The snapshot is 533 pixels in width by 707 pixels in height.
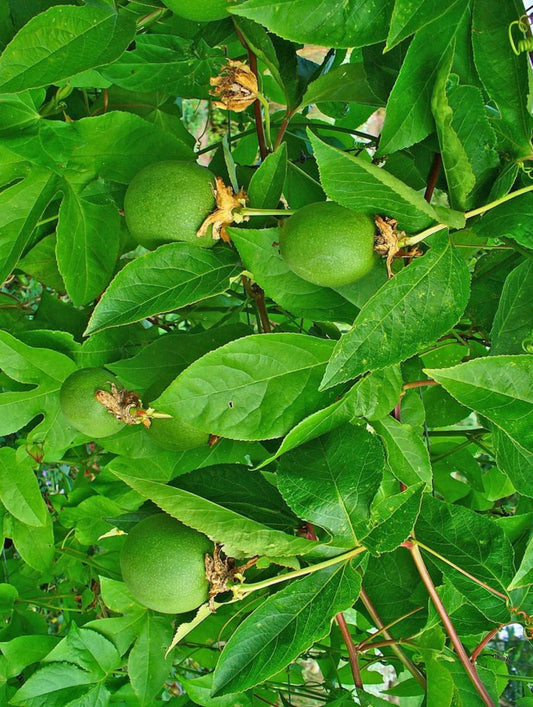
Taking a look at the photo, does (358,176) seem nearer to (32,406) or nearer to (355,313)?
(355,313)

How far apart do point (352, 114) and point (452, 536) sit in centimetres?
95

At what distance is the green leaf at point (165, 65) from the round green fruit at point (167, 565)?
2.14 ft

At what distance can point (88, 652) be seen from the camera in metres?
1.17

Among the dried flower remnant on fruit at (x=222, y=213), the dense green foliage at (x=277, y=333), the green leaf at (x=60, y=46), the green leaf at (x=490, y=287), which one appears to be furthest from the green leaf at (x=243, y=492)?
the green leaf at (x=60, y=46)

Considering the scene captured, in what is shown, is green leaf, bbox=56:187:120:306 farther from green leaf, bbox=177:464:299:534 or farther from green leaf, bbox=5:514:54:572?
green leaf, bbox=5:514:54:572

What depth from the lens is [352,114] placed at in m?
1.46

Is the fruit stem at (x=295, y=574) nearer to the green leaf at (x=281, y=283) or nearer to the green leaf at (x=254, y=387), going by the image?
the green leaf at (x=254, y=387)

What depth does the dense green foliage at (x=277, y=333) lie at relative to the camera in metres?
0.76

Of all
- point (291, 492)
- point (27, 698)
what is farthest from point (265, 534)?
point (27, 698)

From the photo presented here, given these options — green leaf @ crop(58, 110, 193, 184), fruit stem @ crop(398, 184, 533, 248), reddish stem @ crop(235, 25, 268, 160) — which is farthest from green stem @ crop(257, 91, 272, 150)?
fruit stem @ crop(398, 184, 533, 248)

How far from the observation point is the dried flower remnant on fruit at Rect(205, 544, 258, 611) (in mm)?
896

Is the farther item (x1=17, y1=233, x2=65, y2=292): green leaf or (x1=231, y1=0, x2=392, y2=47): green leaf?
(x1=17, y1=233, x2=65, y2=292): green leaf

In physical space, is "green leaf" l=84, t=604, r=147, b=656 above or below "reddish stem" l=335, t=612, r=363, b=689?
below

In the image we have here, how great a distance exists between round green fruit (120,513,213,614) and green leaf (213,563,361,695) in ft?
0.33
